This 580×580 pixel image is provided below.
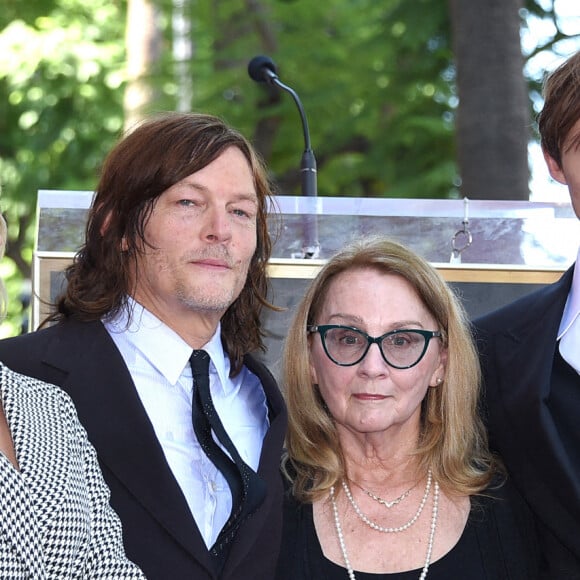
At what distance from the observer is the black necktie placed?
296 centimetres

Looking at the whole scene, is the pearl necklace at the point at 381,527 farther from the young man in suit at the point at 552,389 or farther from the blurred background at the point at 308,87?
the blurred background at the point at 308,87

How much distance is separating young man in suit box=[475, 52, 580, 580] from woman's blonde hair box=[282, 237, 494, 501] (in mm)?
122

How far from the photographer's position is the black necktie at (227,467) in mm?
2959

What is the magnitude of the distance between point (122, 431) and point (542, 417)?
111 centimetres

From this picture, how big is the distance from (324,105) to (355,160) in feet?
4.43

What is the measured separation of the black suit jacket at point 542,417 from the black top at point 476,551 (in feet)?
0.18

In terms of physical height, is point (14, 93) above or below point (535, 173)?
above

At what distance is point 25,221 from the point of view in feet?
49.2

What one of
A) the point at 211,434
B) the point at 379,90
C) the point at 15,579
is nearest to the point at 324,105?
the point at 379,90

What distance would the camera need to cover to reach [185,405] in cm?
312

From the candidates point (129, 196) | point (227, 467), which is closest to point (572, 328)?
point (227, 467)

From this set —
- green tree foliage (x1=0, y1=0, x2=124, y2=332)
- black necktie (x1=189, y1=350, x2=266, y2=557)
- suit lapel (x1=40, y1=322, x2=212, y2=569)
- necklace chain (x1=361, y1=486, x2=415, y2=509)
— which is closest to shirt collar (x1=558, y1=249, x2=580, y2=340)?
necklace chain (x1=361, y1=486, x2=415, y2=509)

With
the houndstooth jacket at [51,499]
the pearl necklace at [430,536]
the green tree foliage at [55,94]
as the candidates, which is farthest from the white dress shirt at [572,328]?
the green tree foliage at [55,94]

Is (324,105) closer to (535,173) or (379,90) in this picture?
(379,90)
